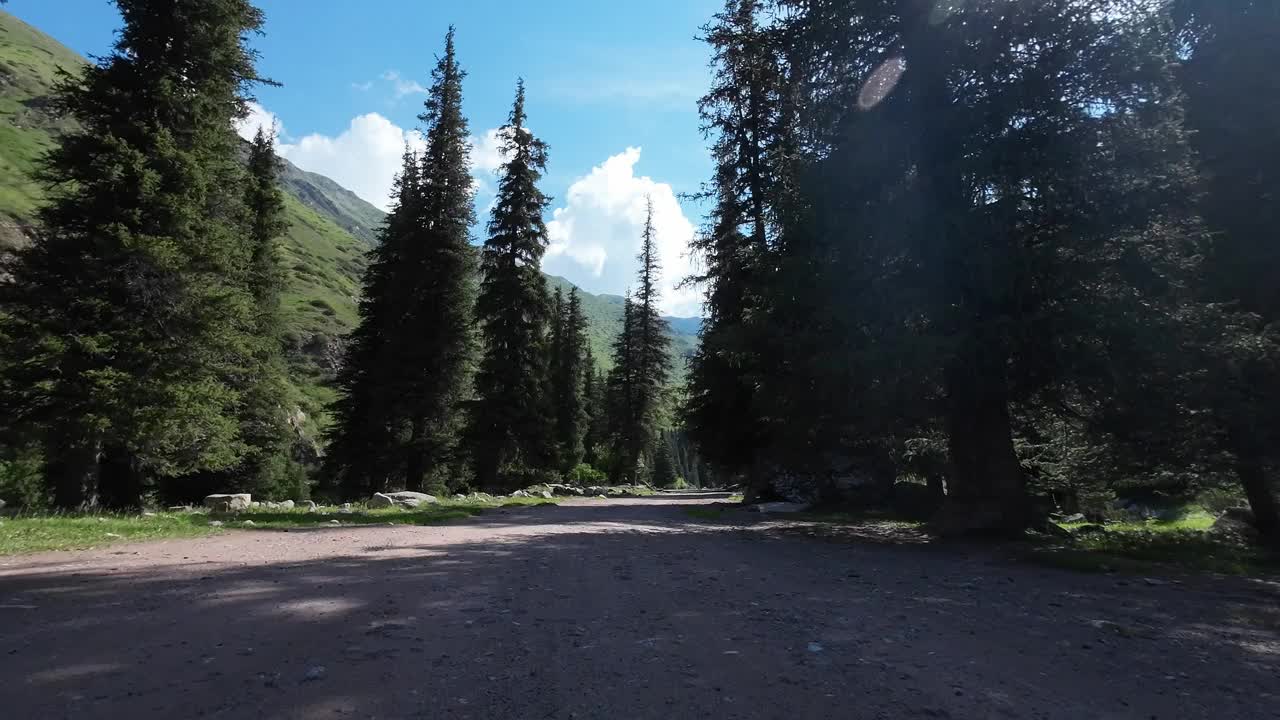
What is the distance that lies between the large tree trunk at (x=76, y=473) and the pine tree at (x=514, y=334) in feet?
48.9

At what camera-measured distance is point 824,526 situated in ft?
43.0

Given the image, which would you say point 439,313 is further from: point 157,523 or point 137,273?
point 157,523

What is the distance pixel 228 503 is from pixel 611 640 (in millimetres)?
14160

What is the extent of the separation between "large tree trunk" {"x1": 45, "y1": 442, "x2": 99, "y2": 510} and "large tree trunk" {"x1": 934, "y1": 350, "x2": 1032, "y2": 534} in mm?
16538

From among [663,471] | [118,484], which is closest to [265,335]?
[118,484]

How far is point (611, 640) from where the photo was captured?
14.7ft

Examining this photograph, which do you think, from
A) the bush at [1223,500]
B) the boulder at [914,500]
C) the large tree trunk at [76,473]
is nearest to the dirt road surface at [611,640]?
the large tree trunk at [76,473]

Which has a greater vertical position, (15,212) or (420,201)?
(15,212)

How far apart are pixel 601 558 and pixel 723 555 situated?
6.05ft

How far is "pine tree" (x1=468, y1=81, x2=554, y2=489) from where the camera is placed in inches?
1065

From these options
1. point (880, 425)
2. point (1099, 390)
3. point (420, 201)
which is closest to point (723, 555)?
point (880, 425)

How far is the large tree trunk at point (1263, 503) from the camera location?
32.3 feet

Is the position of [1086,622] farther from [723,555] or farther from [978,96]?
[978,96]

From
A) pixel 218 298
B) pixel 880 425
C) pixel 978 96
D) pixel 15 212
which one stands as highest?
pixel 15 212
